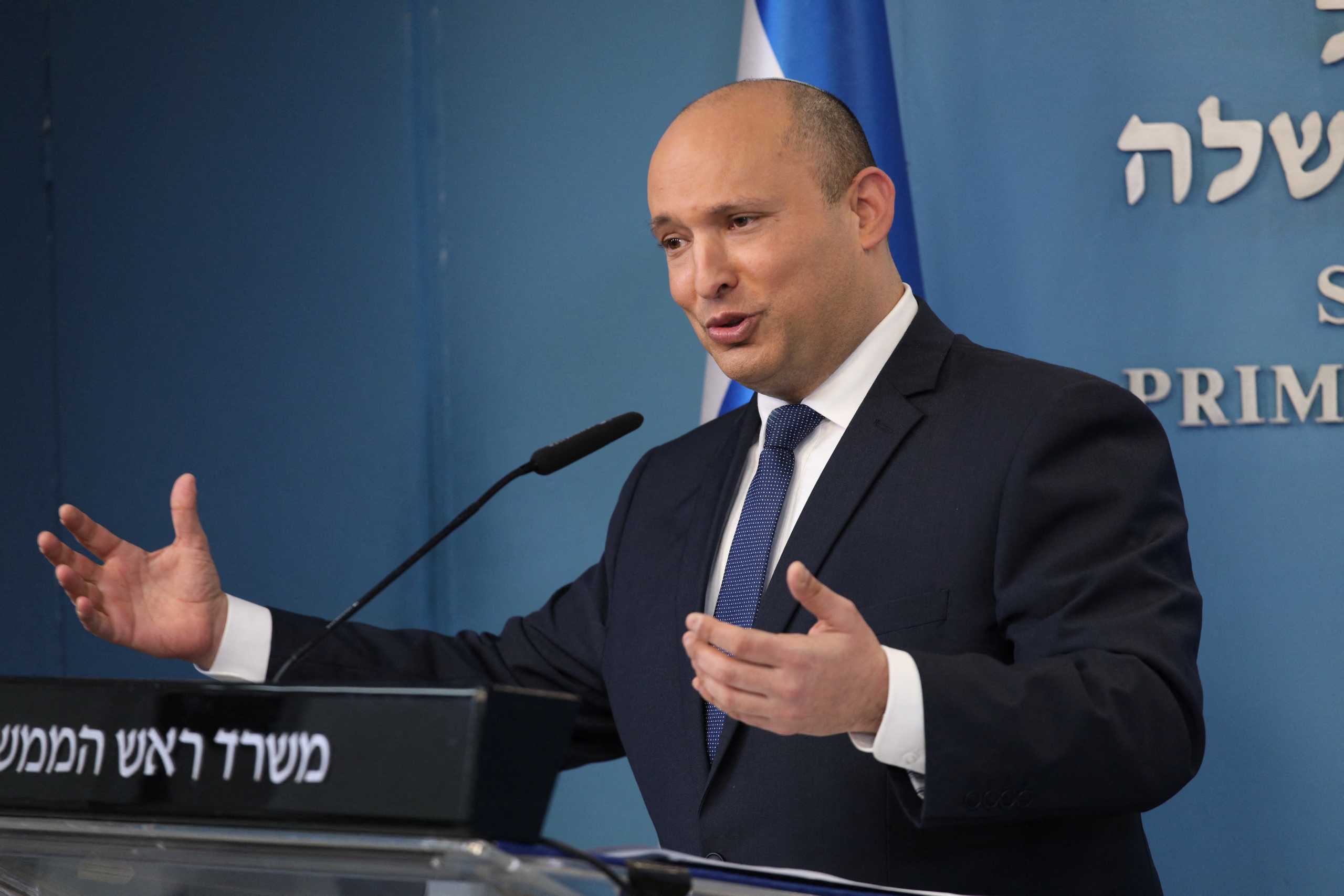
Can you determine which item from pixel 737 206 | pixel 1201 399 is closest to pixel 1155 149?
pixel 1201 399

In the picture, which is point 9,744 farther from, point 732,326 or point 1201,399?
point 1201,399

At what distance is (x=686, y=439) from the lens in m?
2.06

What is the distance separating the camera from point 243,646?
5.78 ft

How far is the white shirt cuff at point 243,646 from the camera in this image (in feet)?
5.74

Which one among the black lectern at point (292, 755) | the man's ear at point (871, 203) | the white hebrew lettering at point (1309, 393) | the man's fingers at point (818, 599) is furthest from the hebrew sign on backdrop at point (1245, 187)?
the black lectern at point (292, 755)

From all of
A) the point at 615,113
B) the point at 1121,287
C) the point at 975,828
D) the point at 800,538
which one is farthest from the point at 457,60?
the point at 975,828

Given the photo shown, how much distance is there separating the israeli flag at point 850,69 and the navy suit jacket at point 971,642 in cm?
72

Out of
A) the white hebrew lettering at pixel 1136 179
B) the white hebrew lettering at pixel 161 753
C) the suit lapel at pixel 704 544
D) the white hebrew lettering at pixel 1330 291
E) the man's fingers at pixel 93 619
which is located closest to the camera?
the white hebrew lettering at pixel 161 753

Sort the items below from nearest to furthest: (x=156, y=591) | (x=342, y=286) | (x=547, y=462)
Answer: (x=547, y=462) < (x=156, y=591) < (x=342, y=286)

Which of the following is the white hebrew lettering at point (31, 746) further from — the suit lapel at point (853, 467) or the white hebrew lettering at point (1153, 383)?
the white hebrew lettering at point (1153, 383)

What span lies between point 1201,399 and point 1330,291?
11.5 inches

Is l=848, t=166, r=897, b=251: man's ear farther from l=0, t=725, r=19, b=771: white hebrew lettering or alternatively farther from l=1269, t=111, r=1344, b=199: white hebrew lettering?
l=0, t=725, r=19, b=771: white hebrew lettering

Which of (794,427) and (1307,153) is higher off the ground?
(1307,153)

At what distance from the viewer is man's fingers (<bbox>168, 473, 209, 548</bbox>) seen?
5.05 ft
